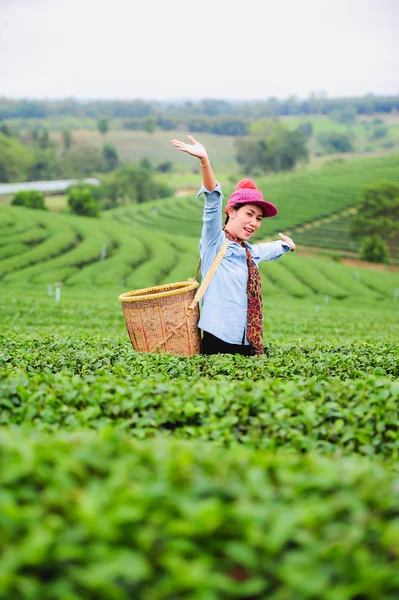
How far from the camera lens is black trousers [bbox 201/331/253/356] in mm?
6402

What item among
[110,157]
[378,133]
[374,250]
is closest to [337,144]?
[378,133]

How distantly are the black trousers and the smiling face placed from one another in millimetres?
1109

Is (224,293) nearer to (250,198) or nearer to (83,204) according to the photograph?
(250,198)

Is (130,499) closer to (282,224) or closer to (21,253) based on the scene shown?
(21,253)

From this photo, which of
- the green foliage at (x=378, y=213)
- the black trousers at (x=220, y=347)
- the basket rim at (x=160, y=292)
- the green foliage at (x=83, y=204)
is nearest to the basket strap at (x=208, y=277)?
the basket rim at (x=160, y=292)

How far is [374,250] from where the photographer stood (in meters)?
54.2

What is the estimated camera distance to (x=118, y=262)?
133ft

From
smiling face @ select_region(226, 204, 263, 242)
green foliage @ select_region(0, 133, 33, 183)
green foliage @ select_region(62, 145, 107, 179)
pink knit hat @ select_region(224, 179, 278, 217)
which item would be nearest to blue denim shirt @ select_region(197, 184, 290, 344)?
smiling face @ select_region(226, 204, 263, 242)

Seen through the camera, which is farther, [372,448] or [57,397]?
[57,397]

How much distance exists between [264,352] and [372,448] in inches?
123

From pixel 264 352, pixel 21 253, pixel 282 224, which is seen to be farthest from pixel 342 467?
pixel 282 224

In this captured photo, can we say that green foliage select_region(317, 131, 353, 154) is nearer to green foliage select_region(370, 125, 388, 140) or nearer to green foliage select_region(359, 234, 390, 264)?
green foliage select_region(370, 125, 388, 140)

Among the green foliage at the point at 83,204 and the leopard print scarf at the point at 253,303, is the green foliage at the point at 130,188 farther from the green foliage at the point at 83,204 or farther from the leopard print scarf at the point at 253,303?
the leopard print scarf at the point at 253,303

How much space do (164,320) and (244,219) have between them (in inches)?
52.7
